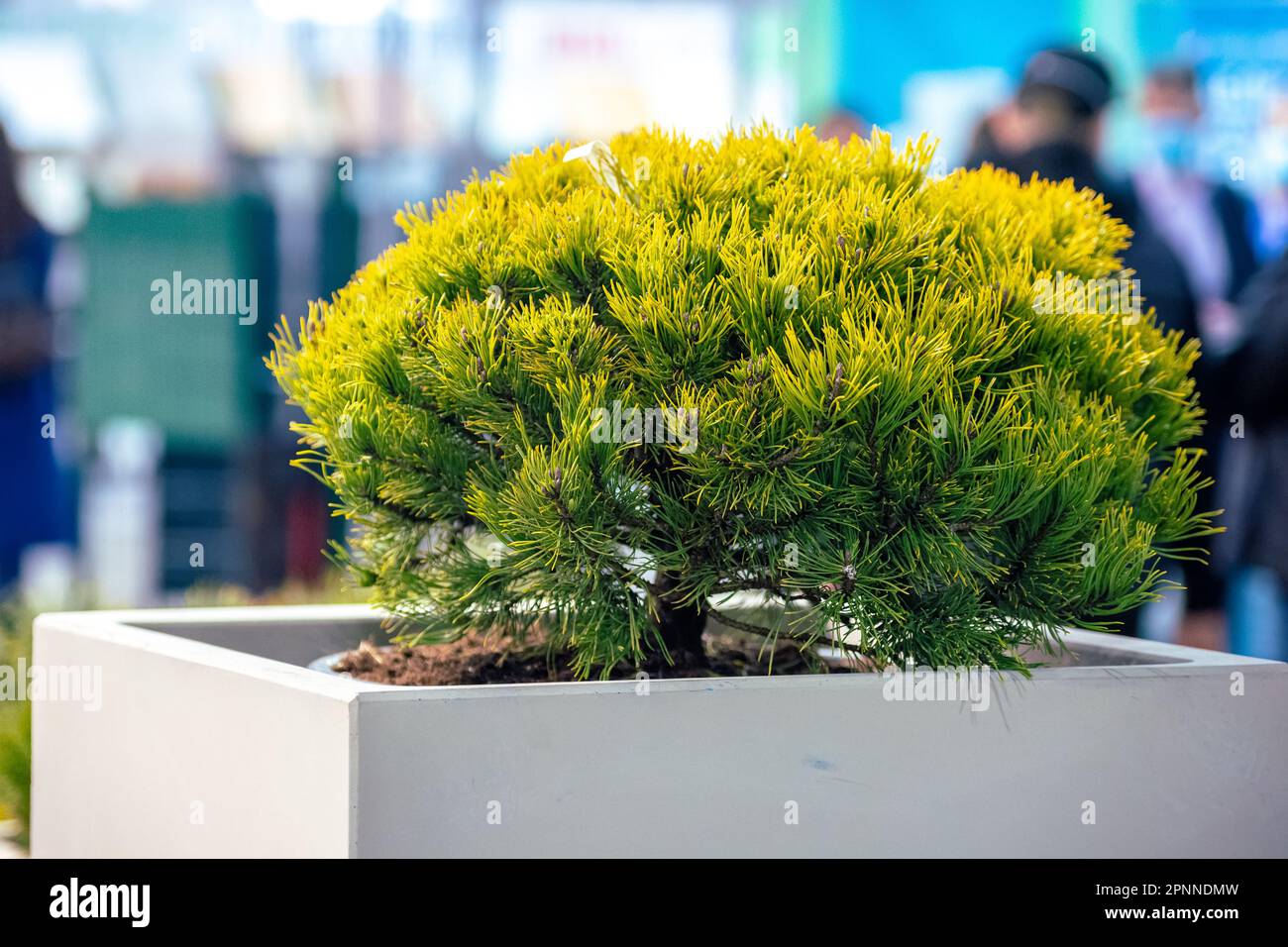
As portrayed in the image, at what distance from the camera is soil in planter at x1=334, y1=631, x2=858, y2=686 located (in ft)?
6.79

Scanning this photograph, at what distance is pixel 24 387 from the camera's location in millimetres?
4746

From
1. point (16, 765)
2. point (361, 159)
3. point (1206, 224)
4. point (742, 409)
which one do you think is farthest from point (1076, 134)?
point (361, 159)

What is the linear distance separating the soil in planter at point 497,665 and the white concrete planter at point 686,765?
0.24m

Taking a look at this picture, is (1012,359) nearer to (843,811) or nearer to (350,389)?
(843,811)

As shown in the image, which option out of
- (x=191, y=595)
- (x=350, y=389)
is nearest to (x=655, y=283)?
(x=350, y=389)

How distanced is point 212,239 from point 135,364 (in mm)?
577

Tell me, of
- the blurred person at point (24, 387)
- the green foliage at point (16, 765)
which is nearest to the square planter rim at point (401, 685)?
the green foliage at point (16, 765)

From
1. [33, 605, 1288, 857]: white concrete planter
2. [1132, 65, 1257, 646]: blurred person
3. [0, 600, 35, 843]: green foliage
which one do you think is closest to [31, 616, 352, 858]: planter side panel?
[33, 605, 1288, 857]: white concrete planter

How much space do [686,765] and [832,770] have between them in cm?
20

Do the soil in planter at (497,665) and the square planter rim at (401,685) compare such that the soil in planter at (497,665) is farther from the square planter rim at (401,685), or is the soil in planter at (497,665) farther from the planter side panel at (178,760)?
the planter side panel at (178,760)

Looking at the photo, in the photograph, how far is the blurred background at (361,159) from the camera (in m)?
4.14

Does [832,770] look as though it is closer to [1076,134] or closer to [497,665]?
[497,665]

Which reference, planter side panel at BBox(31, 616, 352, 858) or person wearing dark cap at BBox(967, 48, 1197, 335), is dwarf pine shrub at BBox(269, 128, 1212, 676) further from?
person wearing dark cap at BBox(967, 48, 1197, 335)

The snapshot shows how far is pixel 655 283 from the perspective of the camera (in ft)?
5.83
